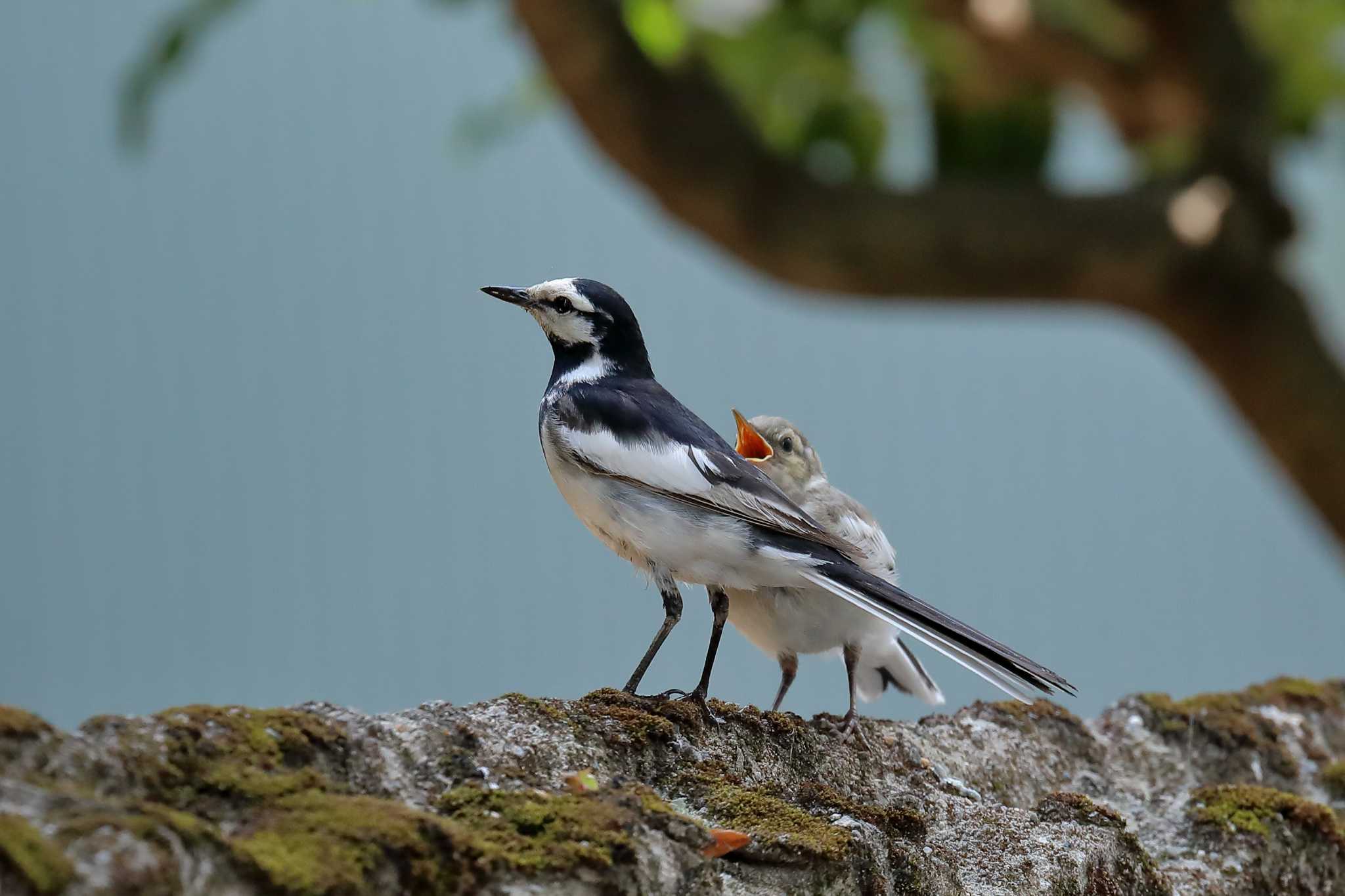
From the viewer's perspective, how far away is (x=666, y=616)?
307 cm

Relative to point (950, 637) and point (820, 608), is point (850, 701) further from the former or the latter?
point (950, 637)

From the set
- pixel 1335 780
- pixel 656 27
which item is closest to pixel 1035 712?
pixel 1335 780

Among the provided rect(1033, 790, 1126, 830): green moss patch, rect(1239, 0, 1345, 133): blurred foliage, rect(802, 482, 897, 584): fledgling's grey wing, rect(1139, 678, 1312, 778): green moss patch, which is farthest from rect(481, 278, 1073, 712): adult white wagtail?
rect(1239, 0, 1345, 133): blurred foliage

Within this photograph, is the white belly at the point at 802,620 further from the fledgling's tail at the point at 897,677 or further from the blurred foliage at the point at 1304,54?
the blurred foliage at the point at 1304,54

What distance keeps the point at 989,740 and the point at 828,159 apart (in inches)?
103

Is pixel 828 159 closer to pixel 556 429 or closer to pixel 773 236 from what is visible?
pixel 773 236

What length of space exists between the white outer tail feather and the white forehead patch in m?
0.98

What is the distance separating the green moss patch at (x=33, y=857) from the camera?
1.47 metres

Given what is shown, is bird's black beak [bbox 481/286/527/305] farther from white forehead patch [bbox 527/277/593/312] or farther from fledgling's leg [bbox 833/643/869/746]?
fledgling's leg [bbox 833/643/869/746]

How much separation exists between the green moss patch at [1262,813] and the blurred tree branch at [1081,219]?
193 cm

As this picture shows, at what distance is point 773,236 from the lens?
450cm

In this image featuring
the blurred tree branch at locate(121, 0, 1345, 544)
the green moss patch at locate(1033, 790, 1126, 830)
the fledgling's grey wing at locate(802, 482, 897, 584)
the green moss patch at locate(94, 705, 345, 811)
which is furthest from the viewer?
the blurred tree branch at locate(121, 0, 1345, 544)

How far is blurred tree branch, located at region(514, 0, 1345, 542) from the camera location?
4.30m

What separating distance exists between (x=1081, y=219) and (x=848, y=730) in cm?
233
